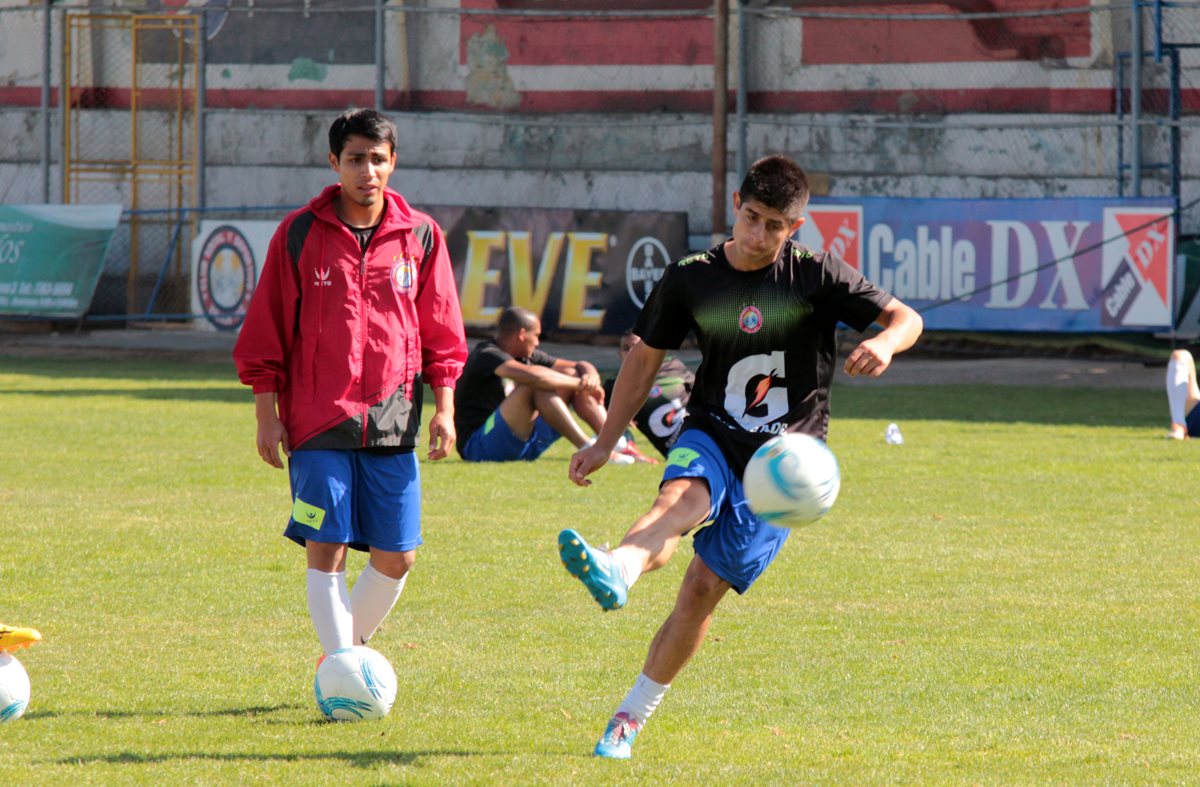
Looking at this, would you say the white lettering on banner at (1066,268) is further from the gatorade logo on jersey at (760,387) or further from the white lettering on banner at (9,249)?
the gatorade logo on jersey at (760,387)

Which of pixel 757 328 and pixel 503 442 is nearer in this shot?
pixel 757 328

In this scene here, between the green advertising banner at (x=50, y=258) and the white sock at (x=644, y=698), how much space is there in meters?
20.5

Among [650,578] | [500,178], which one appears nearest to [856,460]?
[650,578]

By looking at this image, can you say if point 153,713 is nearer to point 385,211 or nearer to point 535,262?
point 385,211

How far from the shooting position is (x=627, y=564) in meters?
5.13

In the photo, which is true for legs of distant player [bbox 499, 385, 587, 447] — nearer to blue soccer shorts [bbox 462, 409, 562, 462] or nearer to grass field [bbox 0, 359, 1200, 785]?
blue soccer shorts [bbox 462, 409, 562, 462]

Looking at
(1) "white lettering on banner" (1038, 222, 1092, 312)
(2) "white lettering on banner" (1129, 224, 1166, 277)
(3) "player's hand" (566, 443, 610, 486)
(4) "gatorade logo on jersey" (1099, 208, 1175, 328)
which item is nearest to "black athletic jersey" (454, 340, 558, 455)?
(3) "player's hand" (566, 443, 610, 486)

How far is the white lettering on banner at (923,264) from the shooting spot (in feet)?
70.6

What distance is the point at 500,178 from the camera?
1064 inches

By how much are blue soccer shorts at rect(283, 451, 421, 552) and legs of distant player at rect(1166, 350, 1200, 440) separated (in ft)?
33.8

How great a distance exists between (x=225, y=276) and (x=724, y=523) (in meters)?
19.6

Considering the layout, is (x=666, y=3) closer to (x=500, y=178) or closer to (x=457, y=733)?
(x=500, y=178)

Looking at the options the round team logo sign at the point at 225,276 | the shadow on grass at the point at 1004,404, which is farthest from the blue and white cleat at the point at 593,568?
the round team logo sign at the point at 225,276

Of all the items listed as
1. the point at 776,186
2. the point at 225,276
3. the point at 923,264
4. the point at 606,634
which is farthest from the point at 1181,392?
the point at 225,276
